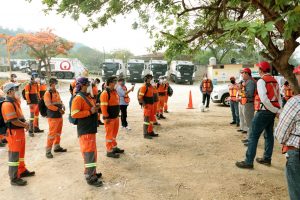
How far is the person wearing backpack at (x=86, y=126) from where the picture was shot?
17.3 ft

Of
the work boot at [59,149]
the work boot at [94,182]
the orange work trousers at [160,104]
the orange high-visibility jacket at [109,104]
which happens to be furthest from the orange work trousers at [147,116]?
the work boot at [94,182]

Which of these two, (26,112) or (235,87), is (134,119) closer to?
(235,87)

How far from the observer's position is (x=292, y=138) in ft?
9.68

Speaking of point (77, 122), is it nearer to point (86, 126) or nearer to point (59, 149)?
point (86, 126)

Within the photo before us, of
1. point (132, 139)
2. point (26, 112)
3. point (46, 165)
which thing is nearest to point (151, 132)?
point (132, 139)

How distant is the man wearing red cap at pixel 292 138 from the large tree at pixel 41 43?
1124 inches

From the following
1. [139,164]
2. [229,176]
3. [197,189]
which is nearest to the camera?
[197,189]

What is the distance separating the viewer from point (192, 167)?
6.12 metres

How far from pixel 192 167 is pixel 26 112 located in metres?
9.91

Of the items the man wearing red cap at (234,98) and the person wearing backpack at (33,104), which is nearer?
the person wearing backpack at (33,104)

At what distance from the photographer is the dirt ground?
491cm

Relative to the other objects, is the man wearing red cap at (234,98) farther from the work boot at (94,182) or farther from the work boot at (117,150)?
the work boot at (94,182)

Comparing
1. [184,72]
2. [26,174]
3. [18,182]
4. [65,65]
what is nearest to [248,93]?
[26,174]

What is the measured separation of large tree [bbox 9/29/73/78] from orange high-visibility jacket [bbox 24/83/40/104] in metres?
20.5
